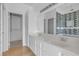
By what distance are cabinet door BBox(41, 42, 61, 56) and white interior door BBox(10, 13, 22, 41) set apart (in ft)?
1.35

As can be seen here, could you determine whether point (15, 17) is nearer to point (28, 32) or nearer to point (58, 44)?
point (28, 32)

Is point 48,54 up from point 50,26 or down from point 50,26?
down

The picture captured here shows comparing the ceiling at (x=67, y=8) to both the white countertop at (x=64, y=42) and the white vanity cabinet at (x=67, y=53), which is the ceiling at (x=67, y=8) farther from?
the white vanity cabinet at (x=67, y=53)

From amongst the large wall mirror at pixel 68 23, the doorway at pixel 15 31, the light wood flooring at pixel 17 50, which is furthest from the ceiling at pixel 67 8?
the light wood flooring at pixel 17 50

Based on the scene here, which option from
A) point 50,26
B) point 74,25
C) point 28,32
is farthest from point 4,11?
point 74,25

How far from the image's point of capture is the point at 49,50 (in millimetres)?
1517

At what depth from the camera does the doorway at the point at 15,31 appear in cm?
157

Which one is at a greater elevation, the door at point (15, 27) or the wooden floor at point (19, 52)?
the door at point (15, 27)

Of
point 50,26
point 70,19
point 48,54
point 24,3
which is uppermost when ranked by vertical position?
point 24,3

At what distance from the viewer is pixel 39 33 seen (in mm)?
1585

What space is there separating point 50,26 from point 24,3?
0.53 metres

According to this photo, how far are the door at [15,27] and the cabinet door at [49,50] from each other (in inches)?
16.2

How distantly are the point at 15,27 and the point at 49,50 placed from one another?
0.64 meters

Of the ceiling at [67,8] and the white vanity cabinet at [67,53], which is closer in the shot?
the white vanity cabinet at [67,53]
